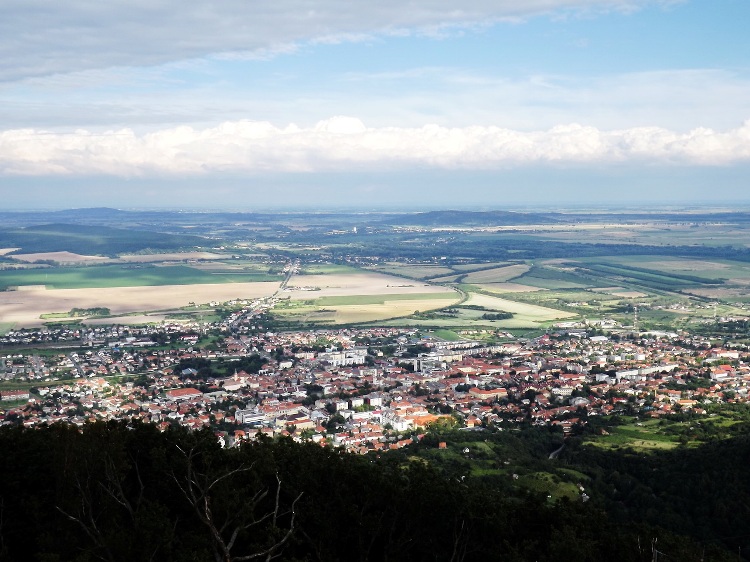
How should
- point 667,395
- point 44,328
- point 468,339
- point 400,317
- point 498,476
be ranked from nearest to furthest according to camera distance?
point 498,476, point 667,395, point 468,339, point 44,328, point 400,317

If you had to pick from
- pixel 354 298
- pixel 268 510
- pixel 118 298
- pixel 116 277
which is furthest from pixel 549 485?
pixel 116 277

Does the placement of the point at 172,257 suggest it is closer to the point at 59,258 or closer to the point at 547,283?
the point at 59,258

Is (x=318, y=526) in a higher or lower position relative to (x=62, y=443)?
lower

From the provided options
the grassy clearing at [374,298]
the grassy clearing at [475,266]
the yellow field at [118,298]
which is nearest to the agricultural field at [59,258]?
the yellow field at [118,298]

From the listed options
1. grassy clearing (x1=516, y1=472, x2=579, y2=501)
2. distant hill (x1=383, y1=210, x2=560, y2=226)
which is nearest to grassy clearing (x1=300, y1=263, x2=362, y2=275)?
grassy clearing (x1=516, y1=472, x2=579, y2=501)

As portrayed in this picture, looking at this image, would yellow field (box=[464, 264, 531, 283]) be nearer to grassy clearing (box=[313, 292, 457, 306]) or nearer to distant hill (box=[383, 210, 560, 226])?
grassy clearing (box=[313, 292, 457, 306])

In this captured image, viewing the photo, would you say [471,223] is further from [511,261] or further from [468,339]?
[468,339]

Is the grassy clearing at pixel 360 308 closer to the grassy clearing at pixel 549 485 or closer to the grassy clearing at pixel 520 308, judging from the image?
the grassy clearing at pixel 520 308

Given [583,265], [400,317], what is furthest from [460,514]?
[583,265]
